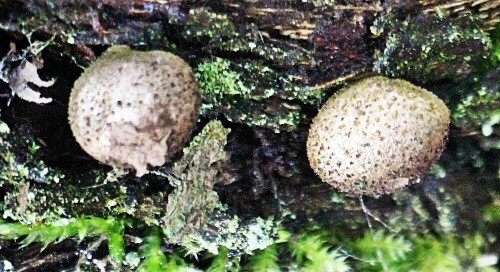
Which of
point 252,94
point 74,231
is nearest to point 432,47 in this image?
point 252,94

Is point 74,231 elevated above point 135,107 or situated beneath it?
situated beneath

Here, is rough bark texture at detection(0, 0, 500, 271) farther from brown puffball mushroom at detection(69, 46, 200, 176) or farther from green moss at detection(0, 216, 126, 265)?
brown puffball mushroom at detection(69, 46, 200, 176)

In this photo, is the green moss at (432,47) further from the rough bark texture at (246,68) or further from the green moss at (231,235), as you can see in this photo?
the green moss at (231,235)

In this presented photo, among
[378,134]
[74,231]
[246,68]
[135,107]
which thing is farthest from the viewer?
[74,231]

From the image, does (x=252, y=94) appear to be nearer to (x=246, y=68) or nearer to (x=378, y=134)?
(x=246, y=68)

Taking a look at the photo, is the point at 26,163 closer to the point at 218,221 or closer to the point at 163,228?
the point at 163,228

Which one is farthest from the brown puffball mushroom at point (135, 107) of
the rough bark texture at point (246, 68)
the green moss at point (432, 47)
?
Result: the green moss at point (432, 47)
